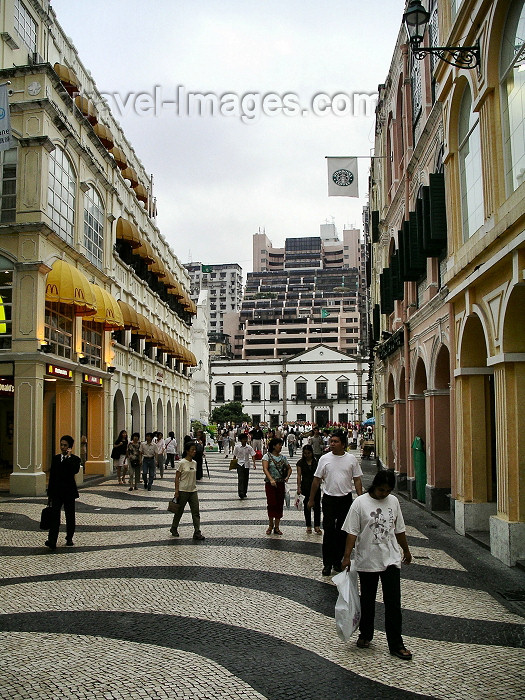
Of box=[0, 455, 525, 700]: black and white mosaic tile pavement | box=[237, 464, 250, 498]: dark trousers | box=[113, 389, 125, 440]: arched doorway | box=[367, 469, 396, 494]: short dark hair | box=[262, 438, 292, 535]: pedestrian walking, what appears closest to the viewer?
box=[0, 455, 525, 700]: black and white mosaic tile pavement

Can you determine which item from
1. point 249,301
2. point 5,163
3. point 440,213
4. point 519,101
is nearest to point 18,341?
point 5,163

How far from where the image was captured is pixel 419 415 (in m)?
17.8

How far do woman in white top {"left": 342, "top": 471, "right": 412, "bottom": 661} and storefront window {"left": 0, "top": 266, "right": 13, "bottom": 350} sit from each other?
14413 millimetres

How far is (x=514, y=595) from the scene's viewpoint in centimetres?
777

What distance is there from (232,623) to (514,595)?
133 inches

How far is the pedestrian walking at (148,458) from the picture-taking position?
63.9 feet

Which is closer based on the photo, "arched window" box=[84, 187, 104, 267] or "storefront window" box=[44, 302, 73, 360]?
"storefront window" box=[44, 302, 73, 360]

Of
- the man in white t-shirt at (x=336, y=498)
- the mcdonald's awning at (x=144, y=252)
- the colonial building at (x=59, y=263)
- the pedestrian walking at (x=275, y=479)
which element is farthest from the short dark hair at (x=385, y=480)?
the mcdonald's awning at (x=144, y=252)

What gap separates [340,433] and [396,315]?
1310cm

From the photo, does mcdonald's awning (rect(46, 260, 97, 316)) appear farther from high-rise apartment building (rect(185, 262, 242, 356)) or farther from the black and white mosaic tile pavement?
high-rise apartment building (rect(185, 262, 242, 356))

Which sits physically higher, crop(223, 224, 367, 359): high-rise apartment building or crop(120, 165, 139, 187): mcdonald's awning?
crop(223, 224, 367, 359): high-rise apartment building

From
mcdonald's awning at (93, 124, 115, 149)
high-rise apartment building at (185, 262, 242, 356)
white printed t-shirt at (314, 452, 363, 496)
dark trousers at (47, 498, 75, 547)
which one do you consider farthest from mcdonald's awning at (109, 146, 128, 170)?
high-rise apartment building at (185, 262, 242, 356)

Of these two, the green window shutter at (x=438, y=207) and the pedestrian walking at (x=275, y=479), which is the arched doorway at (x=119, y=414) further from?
the green window shutter at (x=438, y=207)

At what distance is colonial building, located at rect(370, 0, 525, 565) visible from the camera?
9258mm
